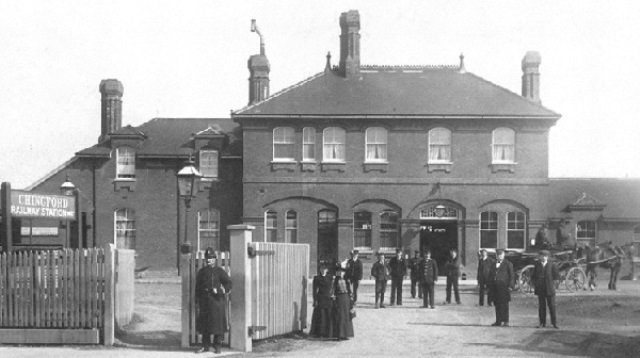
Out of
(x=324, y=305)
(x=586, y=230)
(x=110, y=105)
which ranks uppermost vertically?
(x=110, y=105)

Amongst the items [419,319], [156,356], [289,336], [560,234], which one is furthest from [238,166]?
[156,356]

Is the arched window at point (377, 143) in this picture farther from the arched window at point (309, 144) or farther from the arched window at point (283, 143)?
the arched window at point (283, 143)

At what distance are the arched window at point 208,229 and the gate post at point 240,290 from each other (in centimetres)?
2347

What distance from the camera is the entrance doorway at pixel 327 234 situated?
116 feet

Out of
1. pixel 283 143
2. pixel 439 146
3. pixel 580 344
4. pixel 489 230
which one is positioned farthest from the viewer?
pixel 283 143

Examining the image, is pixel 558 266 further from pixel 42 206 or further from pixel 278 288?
pixel 42 206

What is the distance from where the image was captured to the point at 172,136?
3928 centimetres

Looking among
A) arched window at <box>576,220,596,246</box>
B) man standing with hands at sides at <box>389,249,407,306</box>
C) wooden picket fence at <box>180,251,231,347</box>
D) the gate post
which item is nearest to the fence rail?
wooden picket fence at <box>180,251,231,347</box>

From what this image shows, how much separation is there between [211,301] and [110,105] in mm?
28667

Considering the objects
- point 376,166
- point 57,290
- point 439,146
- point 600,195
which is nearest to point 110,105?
point 376,166

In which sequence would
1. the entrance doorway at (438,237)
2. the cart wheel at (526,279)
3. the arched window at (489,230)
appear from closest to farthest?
1. the cart wheel at (526,279)
2. the arched window at (489,230)
3. the entrance doorway at (438,237)

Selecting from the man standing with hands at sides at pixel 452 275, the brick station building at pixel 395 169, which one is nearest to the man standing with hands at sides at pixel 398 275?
the man standing with hands at sides at pixel 452 275

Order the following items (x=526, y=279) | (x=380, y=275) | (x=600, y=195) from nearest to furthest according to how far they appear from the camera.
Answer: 1. (x=380, y=275)
2. (x=526, y=279)
3. (x=600, y=195)

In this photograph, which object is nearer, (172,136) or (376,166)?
(376,166)
